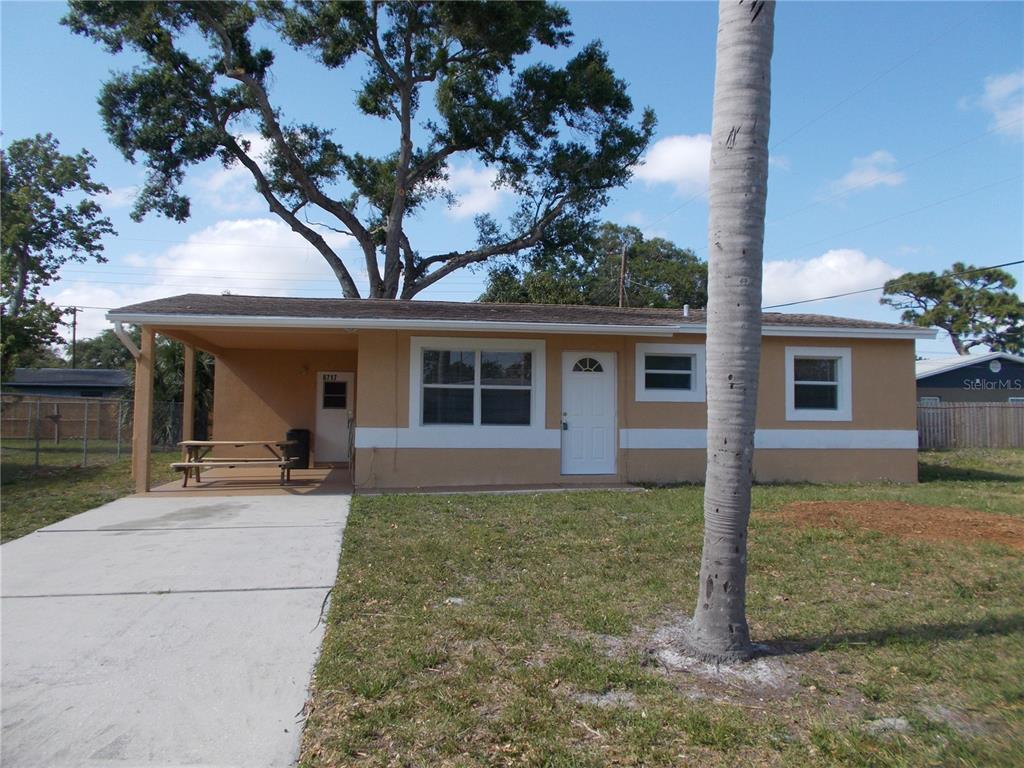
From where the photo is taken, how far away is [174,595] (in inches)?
236

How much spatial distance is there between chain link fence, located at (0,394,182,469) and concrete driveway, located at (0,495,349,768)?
1169 cm

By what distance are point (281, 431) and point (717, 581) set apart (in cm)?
1341

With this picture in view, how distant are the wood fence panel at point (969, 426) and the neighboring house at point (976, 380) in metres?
6.34

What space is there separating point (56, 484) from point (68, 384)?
1111 inches

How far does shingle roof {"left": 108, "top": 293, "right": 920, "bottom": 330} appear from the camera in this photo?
37.8ft

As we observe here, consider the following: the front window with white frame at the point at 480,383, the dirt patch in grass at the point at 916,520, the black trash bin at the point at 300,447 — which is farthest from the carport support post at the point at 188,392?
the dirt patch in grass at the point at 916,520

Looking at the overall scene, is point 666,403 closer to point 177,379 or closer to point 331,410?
point 331,410

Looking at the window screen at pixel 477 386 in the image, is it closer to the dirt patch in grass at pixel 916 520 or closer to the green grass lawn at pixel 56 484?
the dirt patch in grass at pixel 916 520

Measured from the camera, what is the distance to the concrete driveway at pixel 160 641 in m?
3.67

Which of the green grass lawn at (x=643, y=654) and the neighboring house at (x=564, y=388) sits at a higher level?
the neighboring house at (x=564, y=388)

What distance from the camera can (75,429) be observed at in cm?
2798

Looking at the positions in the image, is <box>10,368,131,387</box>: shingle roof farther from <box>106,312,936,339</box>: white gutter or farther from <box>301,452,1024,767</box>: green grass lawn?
<box>301,452,1024,767</box>: green grass lawn

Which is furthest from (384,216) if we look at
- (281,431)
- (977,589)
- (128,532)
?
(977,589)

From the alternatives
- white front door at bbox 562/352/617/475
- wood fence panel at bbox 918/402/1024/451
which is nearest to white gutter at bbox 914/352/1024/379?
wood fence panel at bbox 918/402/1024/451
